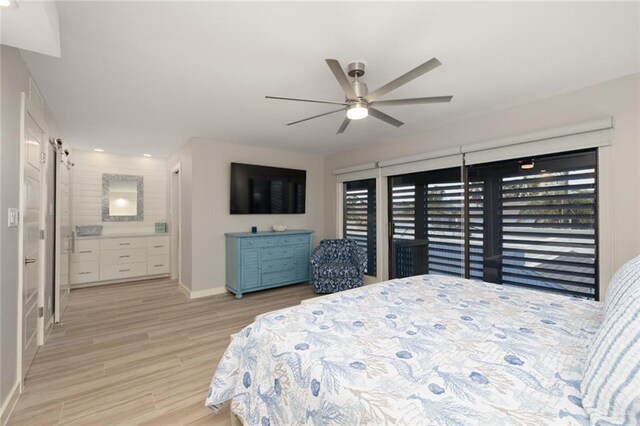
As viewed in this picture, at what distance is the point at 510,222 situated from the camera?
3.09 m

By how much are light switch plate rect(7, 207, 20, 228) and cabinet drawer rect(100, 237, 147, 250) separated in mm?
3333

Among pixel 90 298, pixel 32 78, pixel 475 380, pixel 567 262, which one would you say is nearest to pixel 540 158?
pixel 567 262

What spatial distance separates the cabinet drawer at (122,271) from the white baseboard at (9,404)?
10.6 ft

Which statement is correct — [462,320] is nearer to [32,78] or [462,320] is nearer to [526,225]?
[526,225]

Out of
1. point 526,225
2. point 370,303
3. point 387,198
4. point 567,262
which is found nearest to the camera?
point 370,303

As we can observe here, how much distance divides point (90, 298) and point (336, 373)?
460cm

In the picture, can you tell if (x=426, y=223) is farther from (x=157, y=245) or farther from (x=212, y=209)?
(x=157, y=245)

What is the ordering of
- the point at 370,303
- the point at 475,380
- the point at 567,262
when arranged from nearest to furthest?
the point at 475,380
the point at 370,303
the point at 567,262

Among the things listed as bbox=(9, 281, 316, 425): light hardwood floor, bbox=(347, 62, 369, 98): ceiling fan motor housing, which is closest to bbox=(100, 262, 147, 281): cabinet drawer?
bbox=(9, 281, 316, 425): light hardwood floor

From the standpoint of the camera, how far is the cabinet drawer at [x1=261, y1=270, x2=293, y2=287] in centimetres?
425

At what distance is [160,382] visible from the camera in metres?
2.04

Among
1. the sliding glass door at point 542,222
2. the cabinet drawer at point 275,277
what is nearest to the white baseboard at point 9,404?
the cabinet drawer at point 275,277

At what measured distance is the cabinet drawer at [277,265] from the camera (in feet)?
14.0

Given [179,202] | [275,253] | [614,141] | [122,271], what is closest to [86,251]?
[122,271]
